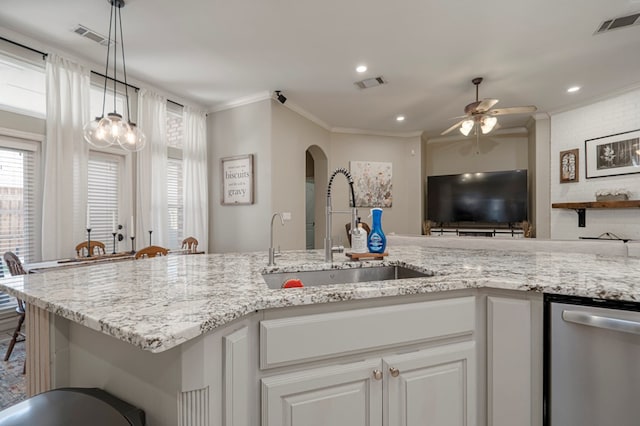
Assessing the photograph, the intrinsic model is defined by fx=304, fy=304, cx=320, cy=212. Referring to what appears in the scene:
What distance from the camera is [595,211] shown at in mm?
4527

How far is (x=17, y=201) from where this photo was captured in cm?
296

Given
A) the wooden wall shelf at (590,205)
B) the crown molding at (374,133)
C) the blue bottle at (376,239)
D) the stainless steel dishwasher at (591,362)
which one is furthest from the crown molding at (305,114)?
the stainless steel dishwasher at (591,362)

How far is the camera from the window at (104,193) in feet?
11.5

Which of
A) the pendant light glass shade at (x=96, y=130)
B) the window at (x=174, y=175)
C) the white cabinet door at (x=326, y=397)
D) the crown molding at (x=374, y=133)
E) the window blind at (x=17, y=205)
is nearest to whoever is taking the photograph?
the white cabinet door at (x=326, y=397)

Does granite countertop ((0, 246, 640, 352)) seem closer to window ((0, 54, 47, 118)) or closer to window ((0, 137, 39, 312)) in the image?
window ((0, 137, 39, 312))

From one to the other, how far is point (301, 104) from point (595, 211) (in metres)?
4.70

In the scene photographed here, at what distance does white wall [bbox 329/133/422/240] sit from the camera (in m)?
6.08

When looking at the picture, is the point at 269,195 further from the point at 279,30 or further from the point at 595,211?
the point at 595,211

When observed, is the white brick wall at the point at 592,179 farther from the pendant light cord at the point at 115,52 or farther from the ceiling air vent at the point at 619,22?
the pendant light cord at the point at 115,52

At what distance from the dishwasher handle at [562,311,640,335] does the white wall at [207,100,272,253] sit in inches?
139

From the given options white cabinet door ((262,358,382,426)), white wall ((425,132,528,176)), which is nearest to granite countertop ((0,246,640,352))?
white cabinet door ((262,358,382,426))

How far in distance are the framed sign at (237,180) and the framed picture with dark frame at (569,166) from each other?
4.94 m

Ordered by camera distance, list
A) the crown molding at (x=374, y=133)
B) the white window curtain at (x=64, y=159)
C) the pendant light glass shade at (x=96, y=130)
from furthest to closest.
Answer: the crown molding at (x=374, y=133) → the white window curtain at (x=64, y=159) → the pendant light glass shade at (x=96, y=130)

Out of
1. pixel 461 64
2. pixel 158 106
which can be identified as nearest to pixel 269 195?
pixel 158 106
